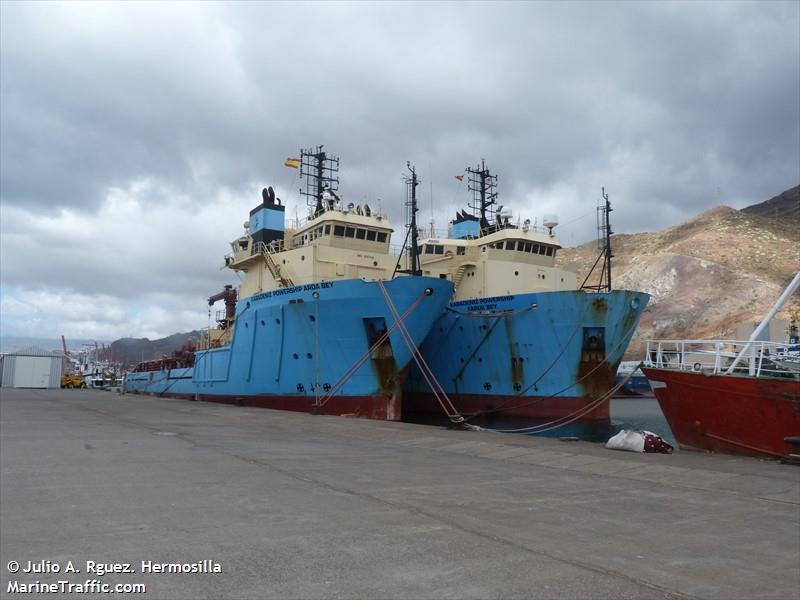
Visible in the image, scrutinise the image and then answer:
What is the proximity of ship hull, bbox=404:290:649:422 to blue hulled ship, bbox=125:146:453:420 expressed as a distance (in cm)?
298

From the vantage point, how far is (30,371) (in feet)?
205

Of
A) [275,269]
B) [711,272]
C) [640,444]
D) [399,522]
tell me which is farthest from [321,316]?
[711,272]

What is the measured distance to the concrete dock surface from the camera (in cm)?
391

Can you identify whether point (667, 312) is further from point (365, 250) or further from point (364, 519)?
point (364, 519)

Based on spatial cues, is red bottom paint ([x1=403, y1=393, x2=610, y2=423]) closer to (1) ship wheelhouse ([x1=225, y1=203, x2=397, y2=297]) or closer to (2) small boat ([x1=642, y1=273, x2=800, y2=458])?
(1) ship wheelhouse ([x1=225, y1=203, x2=397, y2=297])

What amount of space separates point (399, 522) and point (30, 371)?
69.1 meters

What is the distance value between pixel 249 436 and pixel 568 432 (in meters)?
12.3

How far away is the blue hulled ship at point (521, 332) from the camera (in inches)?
851

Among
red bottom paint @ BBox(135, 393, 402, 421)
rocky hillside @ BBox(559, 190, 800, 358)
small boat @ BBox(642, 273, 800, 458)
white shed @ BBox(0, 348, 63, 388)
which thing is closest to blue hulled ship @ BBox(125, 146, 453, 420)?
red bottom paint @ BBox(135, 393, 402, 421)

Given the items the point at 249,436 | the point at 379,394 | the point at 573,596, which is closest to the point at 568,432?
the point at 379,394

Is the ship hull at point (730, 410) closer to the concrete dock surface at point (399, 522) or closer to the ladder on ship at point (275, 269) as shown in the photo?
the concrete dock surface at point (399, 522)

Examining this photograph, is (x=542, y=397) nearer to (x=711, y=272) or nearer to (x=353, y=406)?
(x=353, y=406)

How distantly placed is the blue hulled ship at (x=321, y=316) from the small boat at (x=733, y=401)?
893 centimetres

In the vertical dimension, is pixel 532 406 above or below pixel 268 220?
below
